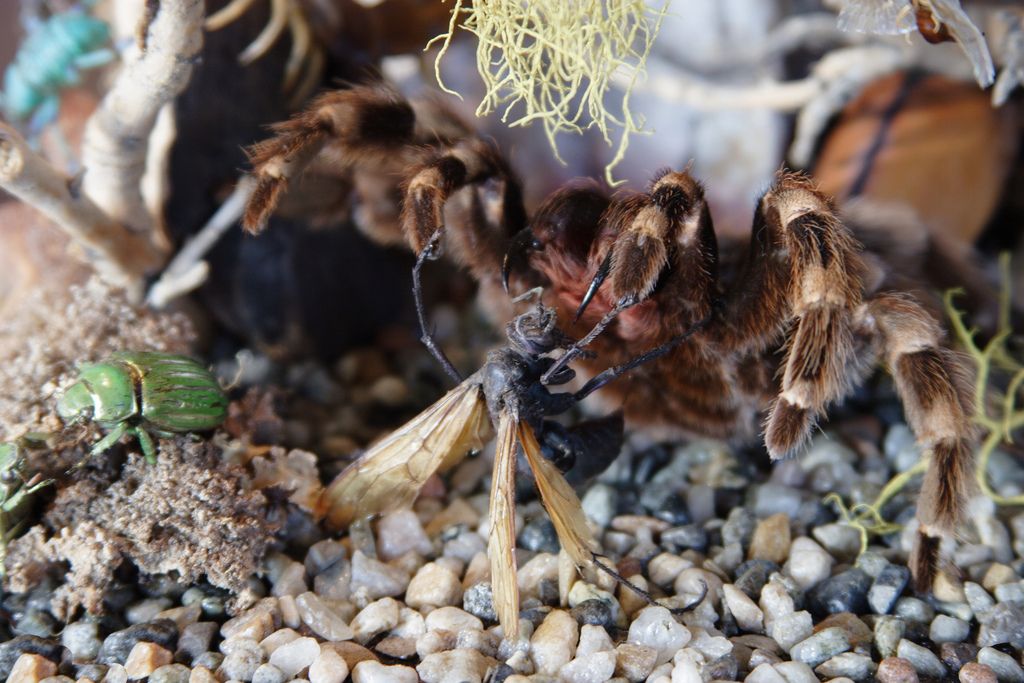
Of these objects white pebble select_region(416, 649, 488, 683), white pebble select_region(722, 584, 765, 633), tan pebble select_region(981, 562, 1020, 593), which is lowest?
tan pebble select_region(981, 562, 1020, 593)

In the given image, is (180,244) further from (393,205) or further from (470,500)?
(470,500)

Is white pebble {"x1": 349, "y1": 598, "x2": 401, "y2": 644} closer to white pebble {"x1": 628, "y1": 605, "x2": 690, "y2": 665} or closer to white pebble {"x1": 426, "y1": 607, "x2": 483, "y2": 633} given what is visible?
white pebble {"x1": 426, "y1": 607, "x2": 483, "y2": 633}

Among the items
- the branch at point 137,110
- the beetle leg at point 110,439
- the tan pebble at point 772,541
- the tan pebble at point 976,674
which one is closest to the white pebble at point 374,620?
the beetle leg at point 110,439

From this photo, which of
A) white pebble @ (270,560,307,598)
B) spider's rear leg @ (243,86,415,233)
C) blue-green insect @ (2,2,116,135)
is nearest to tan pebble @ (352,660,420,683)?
white pebble @ (270,560,307,598)

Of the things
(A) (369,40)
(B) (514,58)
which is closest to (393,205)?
(B) (514,58)

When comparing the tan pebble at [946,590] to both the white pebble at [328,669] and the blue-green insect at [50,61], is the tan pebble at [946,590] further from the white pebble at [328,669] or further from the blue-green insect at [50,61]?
the blue-green insect at [50,61]
